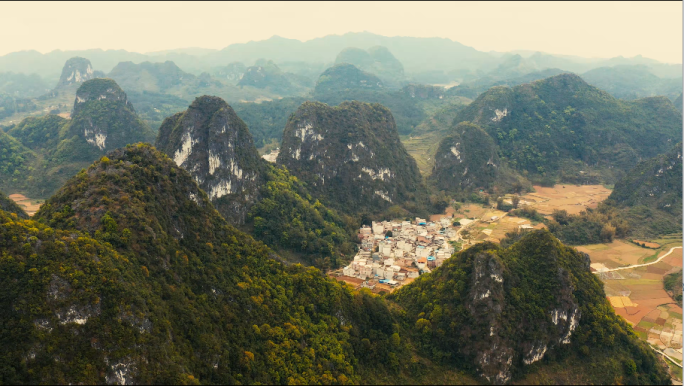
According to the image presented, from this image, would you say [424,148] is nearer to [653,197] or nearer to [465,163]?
[465,163]

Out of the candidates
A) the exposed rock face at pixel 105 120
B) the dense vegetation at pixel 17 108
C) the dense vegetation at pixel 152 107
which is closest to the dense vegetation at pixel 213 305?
the exposed rock face at pixel 105 120

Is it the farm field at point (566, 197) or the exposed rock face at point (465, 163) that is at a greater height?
the exposed rock face at point (465, 163)

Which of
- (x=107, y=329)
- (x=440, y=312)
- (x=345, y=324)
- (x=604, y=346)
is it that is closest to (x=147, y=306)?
(x=107, y=329)

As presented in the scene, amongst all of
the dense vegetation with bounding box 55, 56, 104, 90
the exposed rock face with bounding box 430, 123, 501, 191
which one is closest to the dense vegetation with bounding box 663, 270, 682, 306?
the exposed rock face with bounding box 430, 123, 501, 191

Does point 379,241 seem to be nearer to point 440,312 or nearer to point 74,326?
point 440,312

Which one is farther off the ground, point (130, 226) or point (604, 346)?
point (130, 226)

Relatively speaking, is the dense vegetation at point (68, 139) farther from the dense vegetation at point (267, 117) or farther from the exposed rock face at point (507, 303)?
the exposed rock face at point (507, 303)
